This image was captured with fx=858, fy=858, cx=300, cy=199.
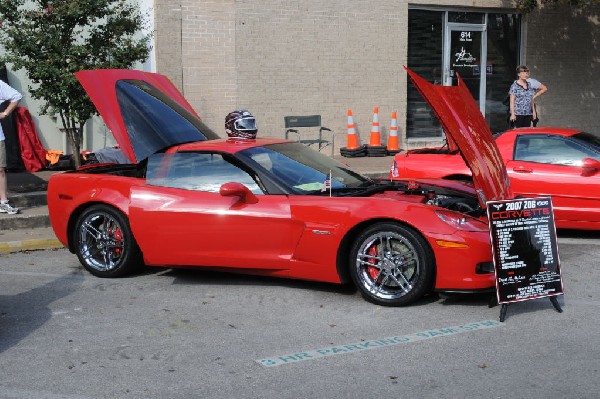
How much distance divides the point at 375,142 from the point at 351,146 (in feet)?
1.77

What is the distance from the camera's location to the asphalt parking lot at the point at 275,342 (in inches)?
200

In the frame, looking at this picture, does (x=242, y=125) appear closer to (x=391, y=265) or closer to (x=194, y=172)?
(x=194, y=172)

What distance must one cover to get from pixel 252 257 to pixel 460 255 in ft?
5.86

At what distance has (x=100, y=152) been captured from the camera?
991cm

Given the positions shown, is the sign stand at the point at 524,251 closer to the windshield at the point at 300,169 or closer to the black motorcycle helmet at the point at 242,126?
the windshield at the point at 300,169

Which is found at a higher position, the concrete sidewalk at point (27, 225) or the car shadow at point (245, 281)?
the concrete sidewalk at point (27, 225)

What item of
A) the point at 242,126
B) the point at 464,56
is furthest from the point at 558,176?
the point at 464,56

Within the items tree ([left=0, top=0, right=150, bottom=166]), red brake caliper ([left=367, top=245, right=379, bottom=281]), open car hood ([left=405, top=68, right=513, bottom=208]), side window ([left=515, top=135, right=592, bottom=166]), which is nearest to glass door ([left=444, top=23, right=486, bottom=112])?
tree ([left=0, top=0, right=150, bottom=166])

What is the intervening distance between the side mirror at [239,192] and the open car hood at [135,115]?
1168 mm

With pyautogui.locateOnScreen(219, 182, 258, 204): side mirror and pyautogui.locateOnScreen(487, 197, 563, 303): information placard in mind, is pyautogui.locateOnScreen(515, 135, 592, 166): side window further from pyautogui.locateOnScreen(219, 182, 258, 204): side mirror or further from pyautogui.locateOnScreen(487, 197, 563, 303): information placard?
pyautogui.locateOnScreen(219, 182, 258, 204): side mirror

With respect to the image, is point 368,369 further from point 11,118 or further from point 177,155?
point 11,118

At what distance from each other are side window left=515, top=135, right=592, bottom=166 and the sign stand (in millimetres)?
3373

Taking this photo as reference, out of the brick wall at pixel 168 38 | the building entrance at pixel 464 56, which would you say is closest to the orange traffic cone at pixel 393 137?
the building entrance at pixel 464 56

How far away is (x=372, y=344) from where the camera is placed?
5887mm
